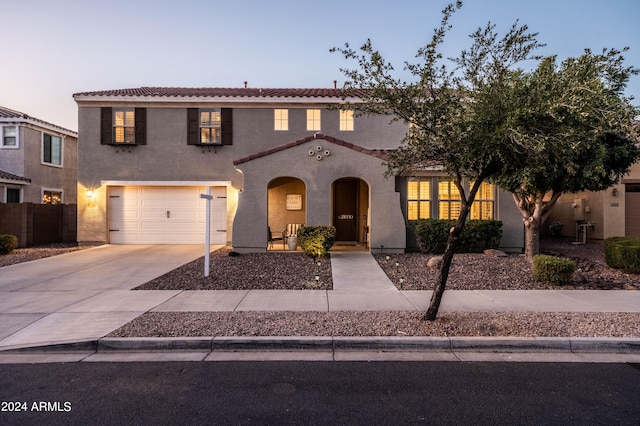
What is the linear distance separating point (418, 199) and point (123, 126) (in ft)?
Answer: 40.0

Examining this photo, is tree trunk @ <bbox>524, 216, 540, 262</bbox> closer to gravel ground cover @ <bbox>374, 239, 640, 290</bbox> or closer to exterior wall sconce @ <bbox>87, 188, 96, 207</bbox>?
gravel ground cover @ <bbox>374, 239, 640, 290</bbox>

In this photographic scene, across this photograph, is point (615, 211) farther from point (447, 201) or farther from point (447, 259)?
point (447, 259)

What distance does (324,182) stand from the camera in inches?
490

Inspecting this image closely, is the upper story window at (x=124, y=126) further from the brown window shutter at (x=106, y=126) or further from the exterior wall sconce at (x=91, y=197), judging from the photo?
the exterior wall sconce at (x=91, y=197)

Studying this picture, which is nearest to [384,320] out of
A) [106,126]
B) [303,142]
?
[303,142]

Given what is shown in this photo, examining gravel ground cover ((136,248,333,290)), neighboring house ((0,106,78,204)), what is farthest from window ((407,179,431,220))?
neighboring house ((0,106,78,204))

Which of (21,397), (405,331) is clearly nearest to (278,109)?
(405,331)

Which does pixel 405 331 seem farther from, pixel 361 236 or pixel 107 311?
pixel 361 236

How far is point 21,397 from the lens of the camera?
3.61 meters

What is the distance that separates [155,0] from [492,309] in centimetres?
1416

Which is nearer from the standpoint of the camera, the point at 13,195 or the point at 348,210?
the point at 348,210

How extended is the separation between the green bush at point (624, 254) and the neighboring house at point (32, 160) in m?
22.6

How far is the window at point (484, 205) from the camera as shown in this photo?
13.5 meters

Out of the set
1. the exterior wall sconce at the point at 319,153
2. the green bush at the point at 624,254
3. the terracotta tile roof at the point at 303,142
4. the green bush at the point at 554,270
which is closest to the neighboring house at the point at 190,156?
the terracotta tile roof at the point at 303,142
